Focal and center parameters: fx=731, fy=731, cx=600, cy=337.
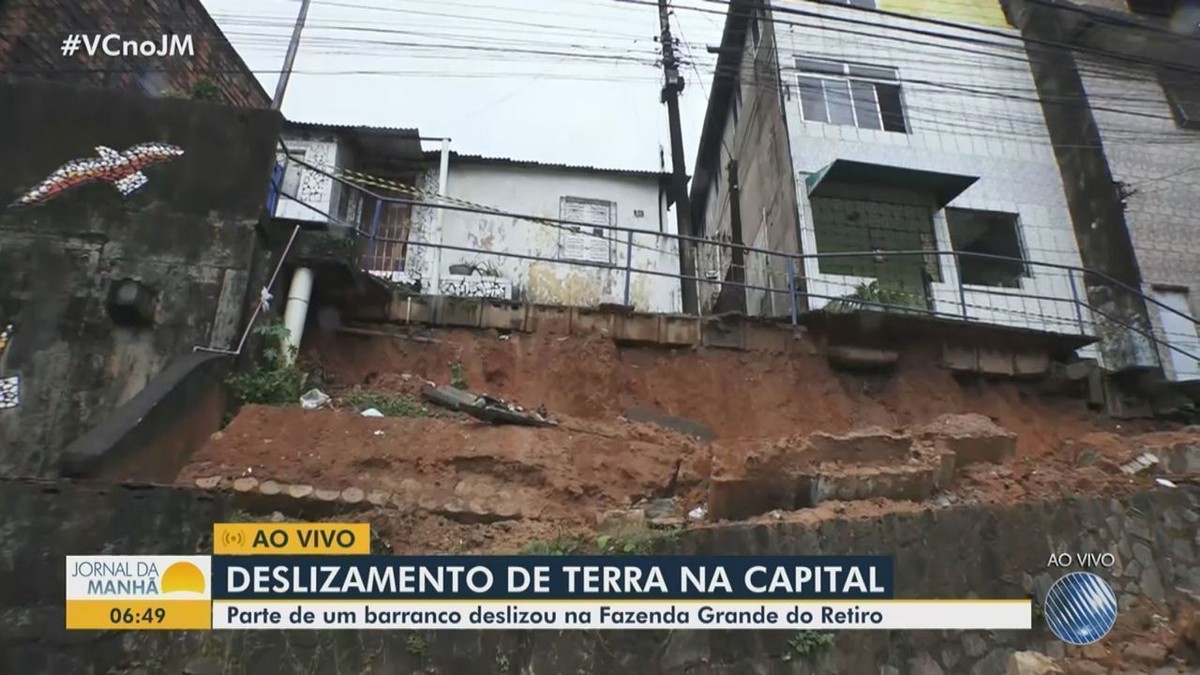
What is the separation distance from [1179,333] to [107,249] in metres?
16.2

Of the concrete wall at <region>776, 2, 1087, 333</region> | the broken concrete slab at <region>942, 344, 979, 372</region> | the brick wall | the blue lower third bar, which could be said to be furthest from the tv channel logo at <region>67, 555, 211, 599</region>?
the concrete wall at <region>776, 2, 1087, 333</region>

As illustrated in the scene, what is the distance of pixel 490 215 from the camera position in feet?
46.8

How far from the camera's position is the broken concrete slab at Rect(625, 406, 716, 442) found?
8.61 m

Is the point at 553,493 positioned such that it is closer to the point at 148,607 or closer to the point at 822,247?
the point at 148,607

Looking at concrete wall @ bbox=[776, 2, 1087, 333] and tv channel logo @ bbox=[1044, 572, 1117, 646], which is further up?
concrete wall @ bbox=[776, 2, 1087, 333]

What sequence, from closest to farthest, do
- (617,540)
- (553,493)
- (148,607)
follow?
1. (148,607)
2. (617,540)
3. (553,493)

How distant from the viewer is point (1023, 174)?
47.0 ft

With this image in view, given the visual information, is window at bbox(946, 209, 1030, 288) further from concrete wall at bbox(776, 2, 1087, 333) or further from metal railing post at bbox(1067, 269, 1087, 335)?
metal railing post at bbox(1067, 269, 1087, 335)

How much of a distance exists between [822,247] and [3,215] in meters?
11.3

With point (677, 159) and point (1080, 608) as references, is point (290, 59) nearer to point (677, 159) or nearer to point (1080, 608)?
point (677, 159)

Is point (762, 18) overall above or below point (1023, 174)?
above

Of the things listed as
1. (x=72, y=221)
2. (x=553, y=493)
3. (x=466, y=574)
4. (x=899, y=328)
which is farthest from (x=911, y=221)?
(x=72, y=221)

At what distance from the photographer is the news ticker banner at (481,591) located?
4.67 meters

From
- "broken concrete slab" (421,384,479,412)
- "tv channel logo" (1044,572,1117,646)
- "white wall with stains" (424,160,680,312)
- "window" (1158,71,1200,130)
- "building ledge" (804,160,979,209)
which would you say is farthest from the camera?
"window" (1158,71,1200,130)
